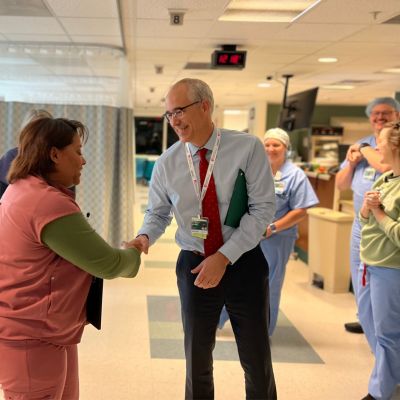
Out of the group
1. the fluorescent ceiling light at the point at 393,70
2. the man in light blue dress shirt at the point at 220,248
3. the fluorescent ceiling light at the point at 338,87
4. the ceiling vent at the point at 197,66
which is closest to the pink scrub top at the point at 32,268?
the man in light blue dress shirt at the point at 220,248

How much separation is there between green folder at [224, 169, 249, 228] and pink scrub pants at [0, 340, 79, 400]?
2.59 ft

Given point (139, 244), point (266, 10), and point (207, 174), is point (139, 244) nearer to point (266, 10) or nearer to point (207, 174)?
point (207, 174)

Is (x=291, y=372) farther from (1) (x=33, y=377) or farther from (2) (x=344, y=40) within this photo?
(2) (x=344, y=40)

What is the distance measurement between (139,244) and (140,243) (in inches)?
0.5

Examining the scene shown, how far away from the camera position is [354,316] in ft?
13.4

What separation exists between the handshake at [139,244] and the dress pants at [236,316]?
18 cm

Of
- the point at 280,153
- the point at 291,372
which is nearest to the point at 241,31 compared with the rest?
the point at 280,153

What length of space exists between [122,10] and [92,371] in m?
2.72

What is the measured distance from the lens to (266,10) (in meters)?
4.02

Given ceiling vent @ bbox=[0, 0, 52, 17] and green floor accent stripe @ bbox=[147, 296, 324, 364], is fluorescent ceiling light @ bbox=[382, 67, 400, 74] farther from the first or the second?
ceiling vent @ bbox=[0, 0, 52, 17]

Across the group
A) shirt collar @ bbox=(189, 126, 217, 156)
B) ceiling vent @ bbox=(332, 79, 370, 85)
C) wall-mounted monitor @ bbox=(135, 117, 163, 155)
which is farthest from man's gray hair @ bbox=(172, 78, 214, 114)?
wall-mounted monitor @ bbox=(135, 117, 163, 155)

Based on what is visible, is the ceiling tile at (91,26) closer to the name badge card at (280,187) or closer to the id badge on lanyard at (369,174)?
the name badge card at (280,187)

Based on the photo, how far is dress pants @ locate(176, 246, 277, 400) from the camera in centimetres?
195

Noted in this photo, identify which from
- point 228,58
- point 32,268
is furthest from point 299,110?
point 32,268
